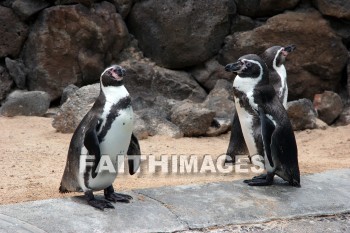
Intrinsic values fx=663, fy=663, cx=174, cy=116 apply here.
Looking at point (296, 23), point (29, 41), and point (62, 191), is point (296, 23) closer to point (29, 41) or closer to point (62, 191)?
point (29, 41)

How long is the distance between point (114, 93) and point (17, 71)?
15.4 ft

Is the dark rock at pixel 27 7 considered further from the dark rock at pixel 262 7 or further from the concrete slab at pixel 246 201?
the concrete slab at pixel 246 201

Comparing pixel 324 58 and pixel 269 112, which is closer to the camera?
pixel 269 112

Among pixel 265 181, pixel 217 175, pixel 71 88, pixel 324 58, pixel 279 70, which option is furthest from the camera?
pixel 324 58

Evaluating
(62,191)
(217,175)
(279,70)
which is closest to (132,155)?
(62,191)

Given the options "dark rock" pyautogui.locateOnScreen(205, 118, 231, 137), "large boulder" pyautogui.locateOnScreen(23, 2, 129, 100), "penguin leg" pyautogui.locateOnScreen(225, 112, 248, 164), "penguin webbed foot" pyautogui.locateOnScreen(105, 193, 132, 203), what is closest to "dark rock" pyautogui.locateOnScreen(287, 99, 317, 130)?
"dark rock" pyautogui.locateOnScreen(205, 118, 231, 137)

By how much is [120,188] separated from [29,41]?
406 cm

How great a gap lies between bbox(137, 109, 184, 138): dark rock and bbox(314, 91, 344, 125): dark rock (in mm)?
1981

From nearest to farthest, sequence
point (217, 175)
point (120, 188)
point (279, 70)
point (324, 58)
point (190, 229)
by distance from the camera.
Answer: point (190, 229) < point (120, 188) < point (217, 175) < point (279, 70) < point (324, 58)

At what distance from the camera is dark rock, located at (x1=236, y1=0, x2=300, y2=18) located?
825 cm

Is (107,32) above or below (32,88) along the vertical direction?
above

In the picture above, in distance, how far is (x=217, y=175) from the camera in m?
5.05

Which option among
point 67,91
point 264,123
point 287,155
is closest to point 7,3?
point 67,91

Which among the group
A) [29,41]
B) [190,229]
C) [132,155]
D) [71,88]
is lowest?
[190,229]
